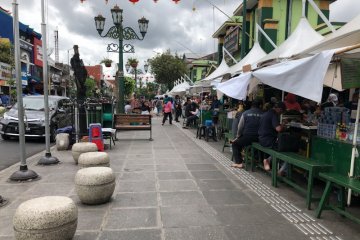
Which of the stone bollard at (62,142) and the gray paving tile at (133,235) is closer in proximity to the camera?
the gray paving tile at (133,235)

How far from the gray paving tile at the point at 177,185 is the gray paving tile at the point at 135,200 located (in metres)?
0.39

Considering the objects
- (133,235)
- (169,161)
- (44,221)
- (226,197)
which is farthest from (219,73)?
(44,221)

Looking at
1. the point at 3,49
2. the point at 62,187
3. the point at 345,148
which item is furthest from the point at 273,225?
the point at 3,49

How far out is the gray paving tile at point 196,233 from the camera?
402cm

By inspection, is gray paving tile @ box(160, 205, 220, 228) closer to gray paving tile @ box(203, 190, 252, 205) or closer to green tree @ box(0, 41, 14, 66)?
gray paving tile @ box(203, 190, 252, 205)

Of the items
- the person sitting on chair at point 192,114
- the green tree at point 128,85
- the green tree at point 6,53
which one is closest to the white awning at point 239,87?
the person sitting on chair at point 192,114

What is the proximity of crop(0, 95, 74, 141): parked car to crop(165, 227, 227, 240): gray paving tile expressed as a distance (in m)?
7.71

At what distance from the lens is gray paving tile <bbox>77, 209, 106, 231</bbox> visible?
4.29 metres

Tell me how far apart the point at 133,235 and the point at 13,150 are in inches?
306

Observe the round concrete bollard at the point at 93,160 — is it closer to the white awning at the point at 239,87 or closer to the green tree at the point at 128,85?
the white awning at the point at 239,87

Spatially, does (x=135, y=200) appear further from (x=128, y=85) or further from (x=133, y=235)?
(x=128, y=85)

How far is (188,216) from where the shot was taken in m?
4.70

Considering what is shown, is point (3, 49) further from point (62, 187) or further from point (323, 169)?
point (323, 169)

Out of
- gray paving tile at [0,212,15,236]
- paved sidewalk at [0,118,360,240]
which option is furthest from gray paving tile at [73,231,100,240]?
gray paving tile at [0,212,15,236]
